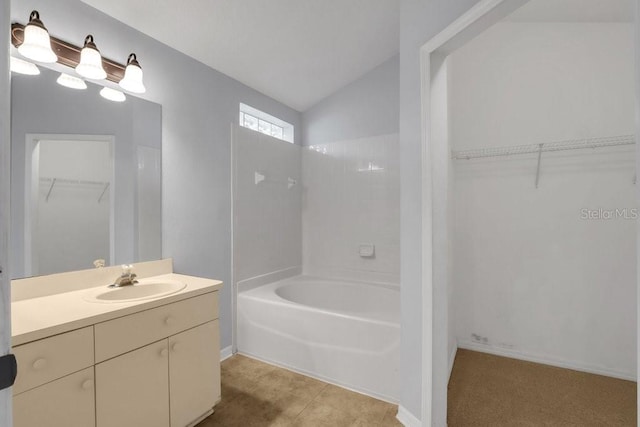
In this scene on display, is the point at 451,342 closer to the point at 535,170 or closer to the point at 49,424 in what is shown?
the point at 535,170

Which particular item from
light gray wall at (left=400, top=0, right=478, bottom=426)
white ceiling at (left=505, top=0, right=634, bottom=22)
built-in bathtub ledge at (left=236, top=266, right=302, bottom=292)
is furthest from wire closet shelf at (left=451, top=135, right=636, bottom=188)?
built-in bathtub ledge at (left=236, top=266, right=302, bottom=292)

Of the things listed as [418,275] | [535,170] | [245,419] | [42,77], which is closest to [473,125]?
[535,170]

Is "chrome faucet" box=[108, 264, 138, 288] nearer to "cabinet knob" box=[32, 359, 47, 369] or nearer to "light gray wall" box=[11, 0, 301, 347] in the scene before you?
"light gray wall" box=[11, 0, 301, 347]

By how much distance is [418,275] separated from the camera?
1.69 m

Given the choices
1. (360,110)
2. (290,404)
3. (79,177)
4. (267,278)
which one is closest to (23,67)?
(79,177)

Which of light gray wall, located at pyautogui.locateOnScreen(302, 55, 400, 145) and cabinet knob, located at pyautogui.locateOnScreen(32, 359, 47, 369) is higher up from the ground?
light gray wall, located at pyautogui.locateOnScreen(302, 55, 400, 145)

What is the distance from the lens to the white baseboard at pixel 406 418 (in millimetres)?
1687

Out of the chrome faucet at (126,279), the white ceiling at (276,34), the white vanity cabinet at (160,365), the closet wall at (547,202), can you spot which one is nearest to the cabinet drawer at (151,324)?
the white vanity cabinet at (160,365)

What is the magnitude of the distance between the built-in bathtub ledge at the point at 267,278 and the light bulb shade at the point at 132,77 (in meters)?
1.69

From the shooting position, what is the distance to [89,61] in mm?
1688

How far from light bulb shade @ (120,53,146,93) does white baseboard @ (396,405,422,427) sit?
2.57m

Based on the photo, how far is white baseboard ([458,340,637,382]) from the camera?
2279 mm

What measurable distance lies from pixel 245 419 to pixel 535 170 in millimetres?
2823

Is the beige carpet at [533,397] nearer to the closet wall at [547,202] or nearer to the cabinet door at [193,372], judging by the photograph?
the closet wall at [547,202]
